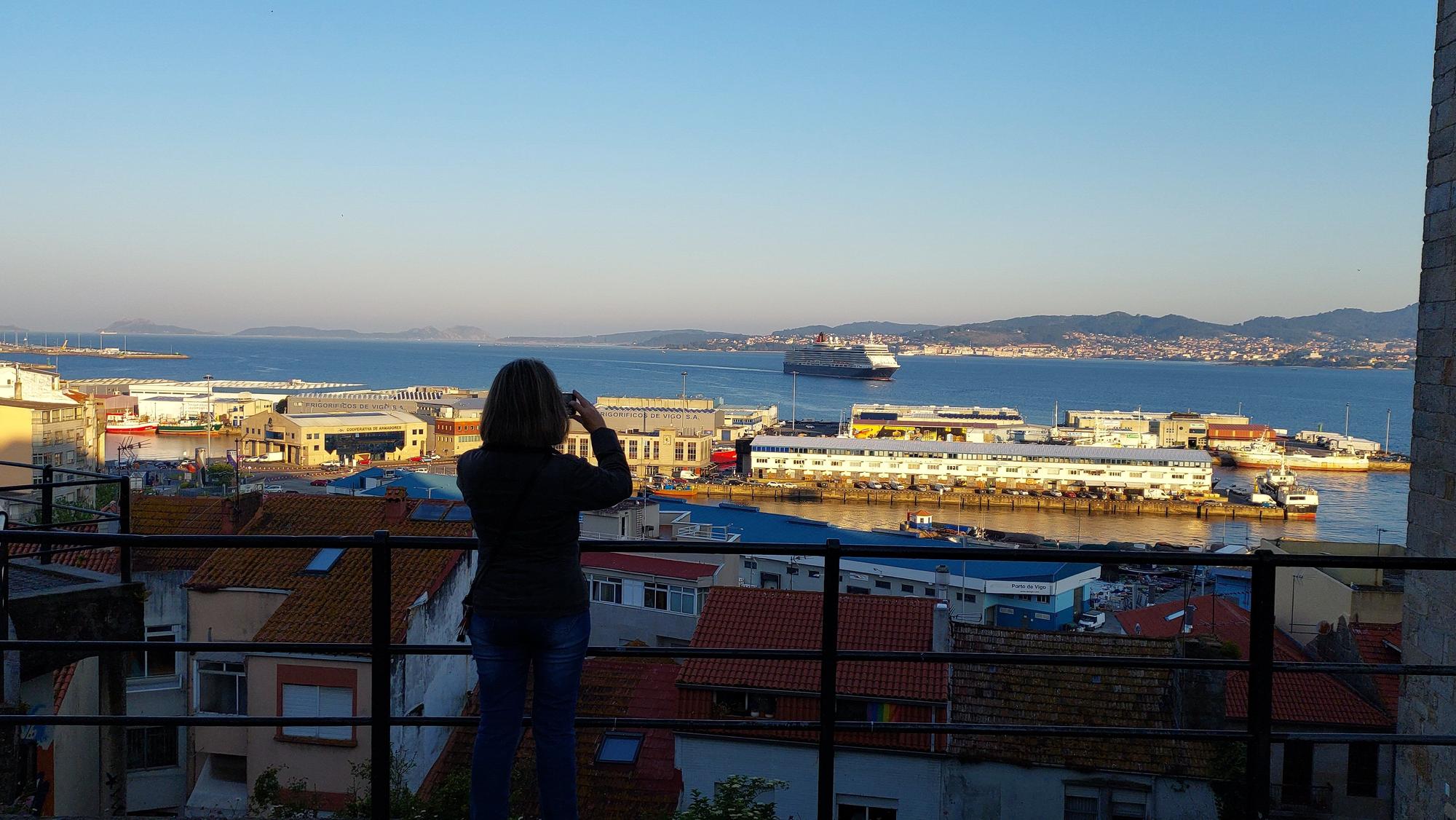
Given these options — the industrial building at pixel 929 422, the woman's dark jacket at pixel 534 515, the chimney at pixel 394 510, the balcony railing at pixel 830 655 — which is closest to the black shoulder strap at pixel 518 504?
the woman's dark jacket at pixel 534 515

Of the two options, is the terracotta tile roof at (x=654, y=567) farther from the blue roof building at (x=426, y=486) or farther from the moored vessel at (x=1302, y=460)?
the moored vessel at (x=1302, y=460)

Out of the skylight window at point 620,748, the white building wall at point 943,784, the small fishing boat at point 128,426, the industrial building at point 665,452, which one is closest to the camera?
the white building wall at point 943,784

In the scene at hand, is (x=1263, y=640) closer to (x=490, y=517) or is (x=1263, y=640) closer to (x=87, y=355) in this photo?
(x=490, y=517)

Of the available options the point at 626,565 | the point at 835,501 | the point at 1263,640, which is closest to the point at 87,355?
the point at 835,501

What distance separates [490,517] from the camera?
1782mm

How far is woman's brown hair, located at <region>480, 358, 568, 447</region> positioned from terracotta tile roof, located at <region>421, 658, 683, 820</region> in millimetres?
3916

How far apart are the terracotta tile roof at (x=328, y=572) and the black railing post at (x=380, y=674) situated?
480cm

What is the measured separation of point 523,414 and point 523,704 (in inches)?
22.1

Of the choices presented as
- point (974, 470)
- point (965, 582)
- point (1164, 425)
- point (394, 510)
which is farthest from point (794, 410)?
point (394, 510)

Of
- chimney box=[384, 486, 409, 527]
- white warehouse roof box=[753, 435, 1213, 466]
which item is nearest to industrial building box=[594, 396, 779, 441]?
white warehouse roof box=[753, 435, 1213, 466]

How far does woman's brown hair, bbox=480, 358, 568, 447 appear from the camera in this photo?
177 cm

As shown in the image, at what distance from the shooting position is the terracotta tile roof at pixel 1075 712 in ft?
21.1

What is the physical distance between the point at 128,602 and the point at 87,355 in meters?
206

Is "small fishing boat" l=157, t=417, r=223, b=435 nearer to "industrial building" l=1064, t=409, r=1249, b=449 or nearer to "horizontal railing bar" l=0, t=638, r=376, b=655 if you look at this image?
"industrial building" l=1064, t=409, r=1249, b=449
